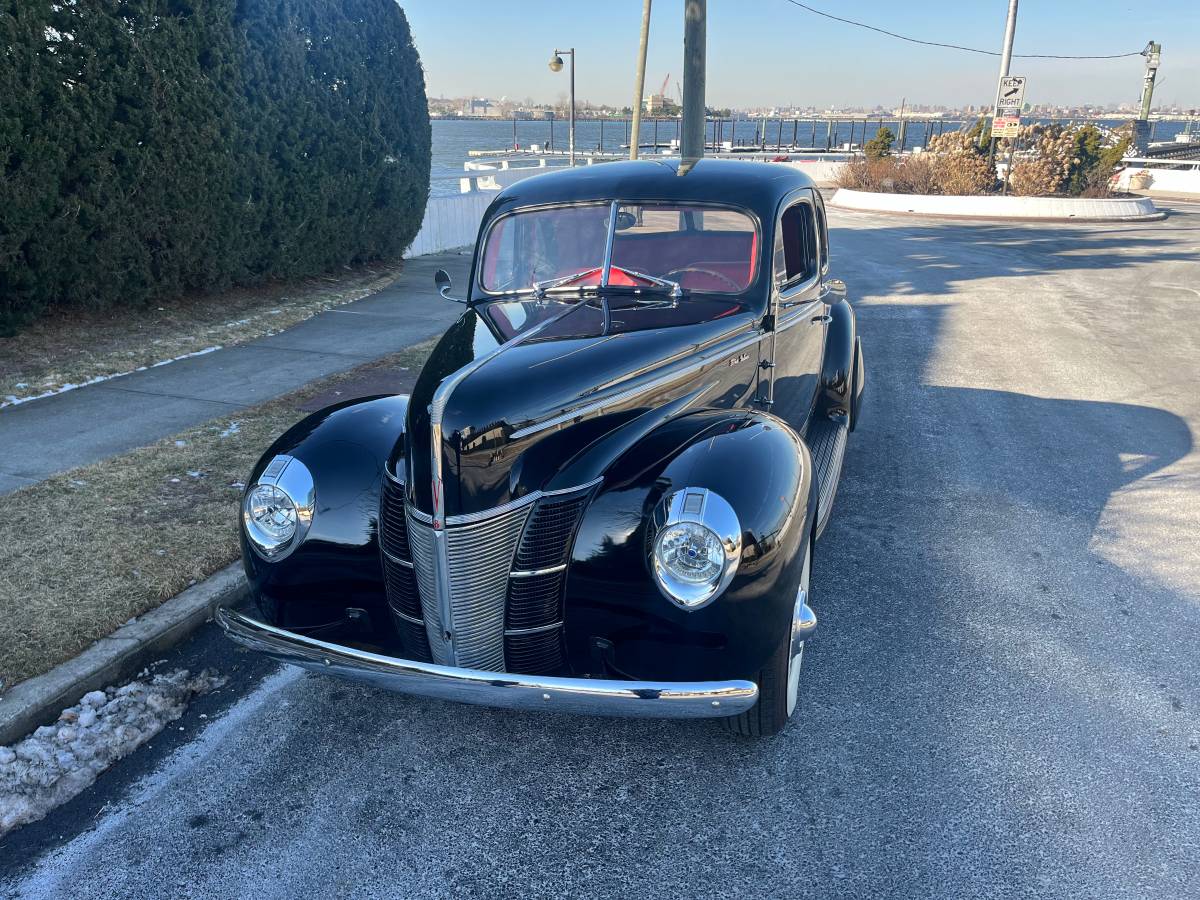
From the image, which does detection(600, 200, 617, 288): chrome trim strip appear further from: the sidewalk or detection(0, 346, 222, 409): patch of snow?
detection(0, 346, 222, 409): patch of snow

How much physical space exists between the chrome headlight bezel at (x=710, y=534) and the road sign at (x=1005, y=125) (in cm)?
2476

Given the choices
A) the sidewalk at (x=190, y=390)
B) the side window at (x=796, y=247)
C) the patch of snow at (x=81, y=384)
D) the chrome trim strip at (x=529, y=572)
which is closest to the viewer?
the chrome trim strip at (x=529, y=572)

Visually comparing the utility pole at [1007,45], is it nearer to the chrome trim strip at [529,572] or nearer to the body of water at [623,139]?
the body of water at [623,139]

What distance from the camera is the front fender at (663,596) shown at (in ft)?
8.81

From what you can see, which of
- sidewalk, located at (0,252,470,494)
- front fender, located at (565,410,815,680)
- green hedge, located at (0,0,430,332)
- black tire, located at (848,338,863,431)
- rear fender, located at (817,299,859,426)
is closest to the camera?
front fender, located at (565,410,815,680)

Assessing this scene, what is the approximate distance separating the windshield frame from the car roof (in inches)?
0.8

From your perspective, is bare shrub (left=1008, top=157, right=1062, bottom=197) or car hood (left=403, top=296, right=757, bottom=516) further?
bare shrub (left=1008, top=157, right=1062, bottom=197)

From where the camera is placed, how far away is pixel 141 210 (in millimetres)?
8352

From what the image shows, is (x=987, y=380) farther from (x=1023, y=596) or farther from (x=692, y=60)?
(x=692, y=60)

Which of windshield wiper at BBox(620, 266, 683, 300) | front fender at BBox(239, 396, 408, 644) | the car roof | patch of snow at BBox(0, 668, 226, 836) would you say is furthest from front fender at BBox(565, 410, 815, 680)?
the car roof

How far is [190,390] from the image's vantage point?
6.98m

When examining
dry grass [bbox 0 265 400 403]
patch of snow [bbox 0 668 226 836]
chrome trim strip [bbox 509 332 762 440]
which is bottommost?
patch of snow [bbox 0 668 226 836]

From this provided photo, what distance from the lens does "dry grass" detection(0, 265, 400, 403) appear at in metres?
7.19

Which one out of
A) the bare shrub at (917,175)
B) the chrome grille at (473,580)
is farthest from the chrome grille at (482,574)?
the bare shrub at (917,175)
